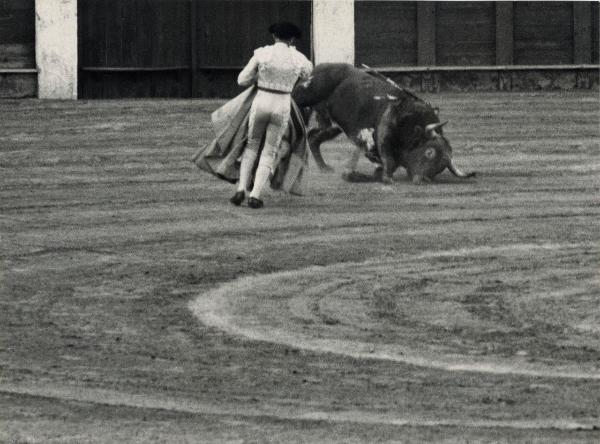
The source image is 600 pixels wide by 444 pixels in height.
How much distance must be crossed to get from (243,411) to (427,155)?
1164cm

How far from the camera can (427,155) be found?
67.2 ft

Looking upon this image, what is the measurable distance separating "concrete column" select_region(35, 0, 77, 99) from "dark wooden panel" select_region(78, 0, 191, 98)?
0.66 ft

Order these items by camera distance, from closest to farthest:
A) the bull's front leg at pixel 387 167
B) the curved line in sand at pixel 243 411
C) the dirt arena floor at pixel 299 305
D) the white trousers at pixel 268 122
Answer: the curved line in sand at pixel 243 411 → the dirt arena floor at pixel 299 305 → the white trousers at pixel 268 122 → the bull's front leg at pixel 387 167

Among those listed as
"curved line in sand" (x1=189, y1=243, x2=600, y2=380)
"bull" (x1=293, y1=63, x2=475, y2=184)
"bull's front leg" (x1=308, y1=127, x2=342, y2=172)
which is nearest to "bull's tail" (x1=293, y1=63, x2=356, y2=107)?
"bull" (x1=293, y1=63, x2=475, y2=184)

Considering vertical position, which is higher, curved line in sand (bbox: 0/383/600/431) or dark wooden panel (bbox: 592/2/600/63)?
dark wooden panel (bbox: 592/2/600/63)

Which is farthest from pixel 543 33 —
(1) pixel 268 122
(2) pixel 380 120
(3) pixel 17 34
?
(1) pixel 268 122

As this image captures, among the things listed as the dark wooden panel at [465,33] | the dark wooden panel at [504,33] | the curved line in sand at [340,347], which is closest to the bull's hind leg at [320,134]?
the curved line in sand at [340,347]

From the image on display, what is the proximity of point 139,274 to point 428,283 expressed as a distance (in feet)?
6.33

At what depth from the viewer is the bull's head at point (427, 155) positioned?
20.4m

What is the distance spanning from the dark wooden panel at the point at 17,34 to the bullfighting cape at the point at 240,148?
38.5 feet

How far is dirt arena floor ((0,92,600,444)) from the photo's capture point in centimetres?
896

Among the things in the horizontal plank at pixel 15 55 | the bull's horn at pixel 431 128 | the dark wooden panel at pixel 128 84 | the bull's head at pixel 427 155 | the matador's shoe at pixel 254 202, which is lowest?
the matador's shoe at pixel 254 202

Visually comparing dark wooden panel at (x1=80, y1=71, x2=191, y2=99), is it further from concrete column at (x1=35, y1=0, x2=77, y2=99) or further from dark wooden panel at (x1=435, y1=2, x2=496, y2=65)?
dark wooden panel at (x1=435, y1=2, x2=496, y2=65)

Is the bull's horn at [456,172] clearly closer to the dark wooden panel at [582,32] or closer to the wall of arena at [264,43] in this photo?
the wall of arena at [264,43]
